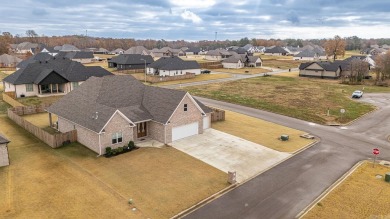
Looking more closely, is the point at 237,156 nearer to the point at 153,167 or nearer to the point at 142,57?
the point at 153,167

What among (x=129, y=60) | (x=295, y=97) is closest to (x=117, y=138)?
(x=295, y=97)

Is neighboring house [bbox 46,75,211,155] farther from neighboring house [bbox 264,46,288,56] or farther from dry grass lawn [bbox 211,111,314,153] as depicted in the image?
neighboring house [bbox 264,46,288,56]

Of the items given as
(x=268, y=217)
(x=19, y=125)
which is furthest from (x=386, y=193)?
(x=19, y=125)

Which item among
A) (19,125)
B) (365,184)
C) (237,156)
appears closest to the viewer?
(365,184)

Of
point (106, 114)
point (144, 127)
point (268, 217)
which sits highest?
point (106, 114)

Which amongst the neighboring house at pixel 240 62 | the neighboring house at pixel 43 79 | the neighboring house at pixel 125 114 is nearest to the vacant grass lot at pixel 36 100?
the neighboring house at pixel 43 79

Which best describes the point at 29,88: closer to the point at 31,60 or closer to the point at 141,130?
the point at 141,130

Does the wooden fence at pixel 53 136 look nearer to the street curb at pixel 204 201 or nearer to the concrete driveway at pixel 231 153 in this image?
the concrete driveway at pixel 231 153

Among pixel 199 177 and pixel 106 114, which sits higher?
pixel 106 114
